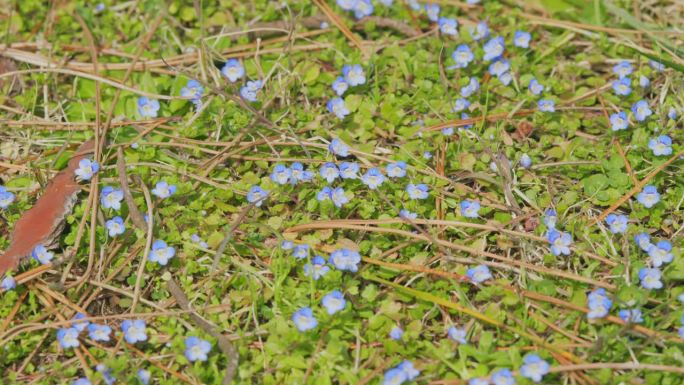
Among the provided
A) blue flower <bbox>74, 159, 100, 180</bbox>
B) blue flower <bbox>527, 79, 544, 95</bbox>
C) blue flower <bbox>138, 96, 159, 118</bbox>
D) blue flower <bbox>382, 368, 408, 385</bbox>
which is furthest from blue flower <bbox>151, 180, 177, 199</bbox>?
blue flower <bbox>527, 79, 544, 95</bbox>

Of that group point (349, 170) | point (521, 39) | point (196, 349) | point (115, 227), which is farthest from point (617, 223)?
point (115, 227)

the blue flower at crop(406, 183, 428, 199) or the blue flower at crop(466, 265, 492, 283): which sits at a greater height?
the blue flower at crop(406, 183, 428, 199)

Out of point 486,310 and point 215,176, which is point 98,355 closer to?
point 215,176

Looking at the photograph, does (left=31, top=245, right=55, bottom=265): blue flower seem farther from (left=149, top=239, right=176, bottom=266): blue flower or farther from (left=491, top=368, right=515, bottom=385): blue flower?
(left=491, top=368, right=515, bottom=385): blue flower

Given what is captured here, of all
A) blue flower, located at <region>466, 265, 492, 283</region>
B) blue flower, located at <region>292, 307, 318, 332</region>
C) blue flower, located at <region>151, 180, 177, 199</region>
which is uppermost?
blue flower, located at <region>151, 180, 177, 199</region>

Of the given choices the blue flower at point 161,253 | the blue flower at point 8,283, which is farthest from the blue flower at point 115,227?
the blue flower at point 8,283

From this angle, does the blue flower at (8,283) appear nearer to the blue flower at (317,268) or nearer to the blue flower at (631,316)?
the blue flower at (317,268)
